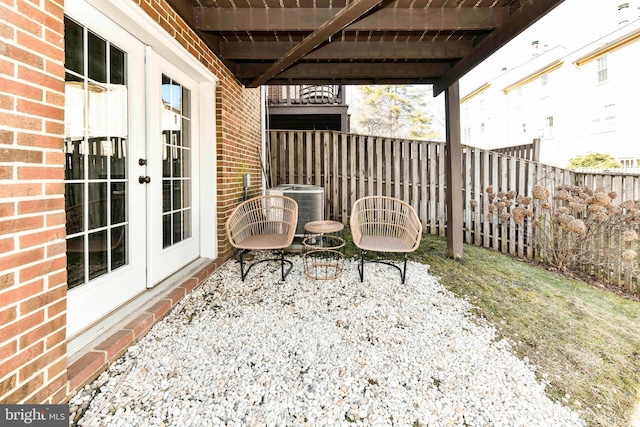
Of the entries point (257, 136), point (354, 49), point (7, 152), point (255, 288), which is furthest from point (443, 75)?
point (7, 152)

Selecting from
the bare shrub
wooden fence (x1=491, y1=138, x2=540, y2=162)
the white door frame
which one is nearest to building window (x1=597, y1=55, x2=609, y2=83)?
wooden fence (x1=491, y1=138, x2=540, y2=162)

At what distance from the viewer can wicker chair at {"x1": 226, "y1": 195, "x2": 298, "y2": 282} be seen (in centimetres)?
288

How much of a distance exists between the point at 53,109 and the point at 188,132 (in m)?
1.85

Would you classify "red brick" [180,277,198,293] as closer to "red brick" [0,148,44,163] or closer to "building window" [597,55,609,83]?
"red brick" [0,148,44,163]

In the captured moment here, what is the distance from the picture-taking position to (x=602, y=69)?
11312 mm

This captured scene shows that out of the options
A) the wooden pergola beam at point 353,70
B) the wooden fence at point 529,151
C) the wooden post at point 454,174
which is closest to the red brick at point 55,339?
the wooden pergola beam at point 353,70

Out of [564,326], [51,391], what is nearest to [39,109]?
[51,391]

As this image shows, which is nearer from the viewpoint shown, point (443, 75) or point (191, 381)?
point (191, 381)

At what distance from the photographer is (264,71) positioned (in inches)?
147

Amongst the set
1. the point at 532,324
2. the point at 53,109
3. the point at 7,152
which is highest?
the point at 53,109

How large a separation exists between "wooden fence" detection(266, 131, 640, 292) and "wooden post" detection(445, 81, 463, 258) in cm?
74

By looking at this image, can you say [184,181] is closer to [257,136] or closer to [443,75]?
[257,136]

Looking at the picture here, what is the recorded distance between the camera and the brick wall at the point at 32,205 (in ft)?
3.60

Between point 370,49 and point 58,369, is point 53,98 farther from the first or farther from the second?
point 370,49
